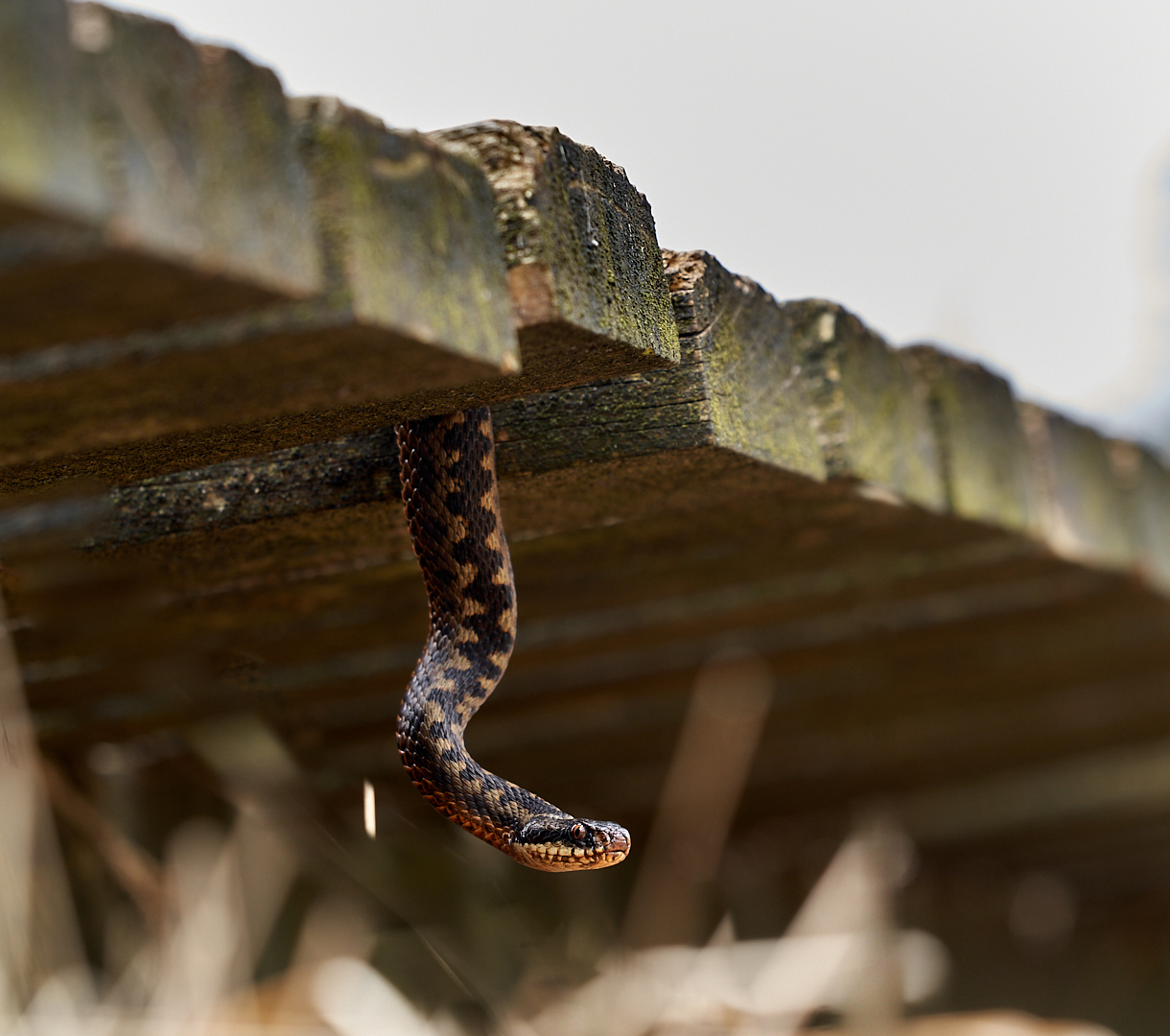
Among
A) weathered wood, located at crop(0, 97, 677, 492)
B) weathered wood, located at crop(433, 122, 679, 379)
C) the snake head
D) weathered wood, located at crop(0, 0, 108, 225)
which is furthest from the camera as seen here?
the snake head

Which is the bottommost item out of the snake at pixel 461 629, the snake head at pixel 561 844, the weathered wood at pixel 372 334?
the snake head at pixel 561 844

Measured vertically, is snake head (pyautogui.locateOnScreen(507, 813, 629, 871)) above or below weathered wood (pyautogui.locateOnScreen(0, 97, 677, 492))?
below

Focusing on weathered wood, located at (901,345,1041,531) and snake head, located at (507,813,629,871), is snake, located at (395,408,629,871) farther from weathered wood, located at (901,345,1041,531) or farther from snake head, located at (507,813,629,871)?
weathered wood, located at (901,345,1041,531)

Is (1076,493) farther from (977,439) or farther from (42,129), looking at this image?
(42,129)

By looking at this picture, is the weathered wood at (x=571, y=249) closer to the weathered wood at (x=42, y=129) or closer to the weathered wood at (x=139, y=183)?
the weathered wood at (x=139, y=183)

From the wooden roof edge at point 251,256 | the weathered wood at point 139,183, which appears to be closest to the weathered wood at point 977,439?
the wooden roof edge at point 251,256

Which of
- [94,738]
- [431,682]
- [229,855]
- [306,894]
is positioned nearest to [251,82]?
[431,682]

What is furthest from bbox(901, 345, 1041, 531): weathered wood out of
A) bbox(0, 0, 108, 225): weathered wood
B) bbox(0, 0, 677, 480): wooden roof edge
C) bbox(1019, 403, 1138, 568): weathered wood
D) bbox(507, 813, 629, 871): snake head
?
bbox(0, 0, 108, 225): weathered wood

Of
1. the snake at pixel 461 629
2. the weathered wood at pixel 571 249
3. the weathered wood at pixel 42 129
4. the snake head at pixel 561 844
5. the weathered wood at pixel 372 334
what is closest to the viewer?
the weathered wood at pixel 42 129
